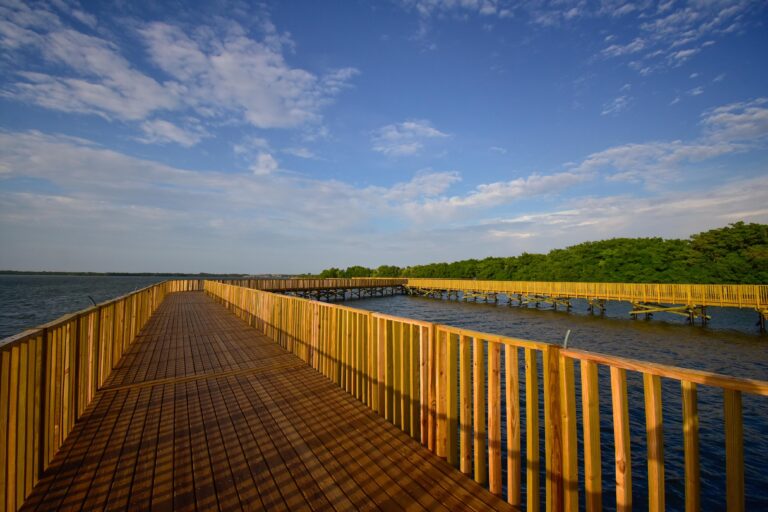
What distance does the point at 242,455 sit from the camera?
3.15m

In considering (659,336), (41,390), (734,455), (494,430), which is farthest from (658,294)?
(41,390)

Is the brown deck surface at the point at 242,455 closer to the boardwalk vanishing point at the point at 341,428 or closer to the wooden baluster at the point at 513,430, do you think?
the boardwalk vanishing point at the point at 341,428

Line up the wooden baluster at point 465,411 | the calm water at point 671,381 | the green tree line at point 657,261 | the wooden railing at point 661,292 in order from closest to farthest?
the wooden baluster at point 465,411 → the calm water at point 671,381 → the wooden railing at point 661,292 → the green tree line at point 657,261

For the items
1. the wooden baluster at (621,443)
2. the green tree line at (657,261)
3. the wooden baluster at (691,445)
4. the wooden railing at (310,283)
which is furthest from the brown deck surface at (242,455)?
the green tree line at (657,261)

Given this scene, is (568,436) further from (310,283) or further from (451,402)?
(310,283)

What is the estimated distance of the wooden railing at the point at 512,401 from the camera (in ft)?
5.51

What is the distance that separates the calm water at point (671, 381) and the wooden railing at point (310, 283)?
53.1 feet

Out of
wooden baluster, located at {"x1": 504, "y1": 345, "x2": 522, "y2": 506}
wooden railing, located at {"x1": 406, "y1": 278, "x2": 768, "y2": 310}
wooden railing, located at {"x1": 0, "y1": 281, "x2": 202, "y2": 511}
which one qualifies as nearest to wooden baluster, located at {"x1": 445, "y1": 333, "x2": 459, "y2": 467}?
wooden baluster, located at {"x1": 504, "y1": 345, "x2": 522, "y2": 506}

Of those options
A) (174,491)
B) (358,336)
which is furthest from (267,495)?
(358,336)

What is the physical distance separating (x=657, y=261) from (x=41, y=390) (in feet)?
166

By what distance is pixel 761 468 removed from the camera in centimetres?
560

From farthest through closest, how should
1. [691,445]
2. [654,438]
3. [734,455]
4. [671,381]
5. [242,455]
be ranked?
[671,381], [242,455], [654,438], [691,445], [734,455]

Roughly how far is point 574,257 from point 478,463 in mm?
56278

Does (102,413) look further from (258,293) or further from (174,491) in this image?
(258,293)
